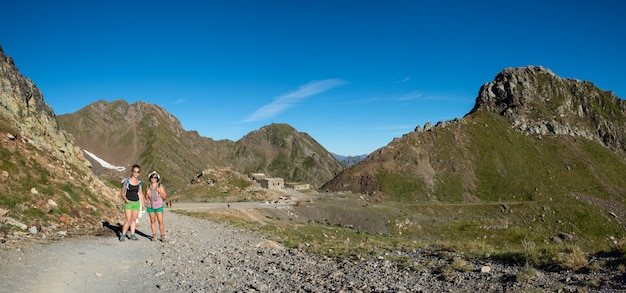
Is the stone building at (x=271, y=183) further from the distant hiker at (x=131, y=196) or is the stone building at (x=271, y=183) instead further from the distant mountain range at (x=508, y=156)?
the distant hiker at (x=131, y=196)

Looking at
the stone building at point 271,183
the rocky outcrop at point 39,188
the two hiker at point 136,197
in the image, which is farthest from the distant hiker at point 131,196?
the stone building at point 271,183

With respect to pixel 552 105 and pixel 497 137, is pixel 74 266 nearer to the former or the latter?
pixel 497 137

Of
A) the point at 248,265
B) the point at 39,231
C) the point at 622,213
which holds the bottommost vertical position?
the point at 622,213

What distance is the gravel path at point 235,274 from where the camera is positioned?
946 centimetres

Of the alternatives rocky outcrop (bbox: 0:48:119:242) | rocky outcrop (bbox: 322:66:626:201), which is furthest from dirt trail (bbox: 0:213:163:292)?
rocky outcrop (bbox: 322:66:626:201)

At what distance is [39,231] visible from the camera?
1547 centimetres

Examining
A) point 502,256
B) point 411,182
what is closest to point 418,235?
point 411,182

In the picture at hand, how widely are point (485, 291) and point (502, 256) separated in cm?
471

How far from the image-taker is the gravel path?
372 inches

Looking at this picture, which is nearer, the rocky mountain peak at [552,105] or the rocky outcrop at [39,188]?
the rocky outcrop at [39,188]

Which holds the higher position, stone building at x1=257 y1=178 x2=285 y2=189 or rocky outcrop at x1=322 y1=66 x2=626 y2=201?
rocky outcrop at x1=322 y1=66 x2=626 y2=201

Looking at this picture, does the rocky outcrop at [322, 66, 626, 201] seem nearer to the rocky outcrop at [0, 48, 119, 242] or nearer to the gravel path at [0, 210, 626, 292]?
the rocky outcrop at [0, 48, 119, 242]

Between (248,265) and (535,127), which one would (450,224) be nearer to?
(248,265)

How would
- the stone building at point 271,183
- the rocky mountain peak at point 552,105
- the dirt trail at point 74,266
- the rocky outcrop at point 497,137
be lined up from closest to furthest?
the dirt trail at point 74,266 → the stone building at point 271,183 → the rocky outcrop at point 497,137 → the rocky mountain peak at point 552,105
